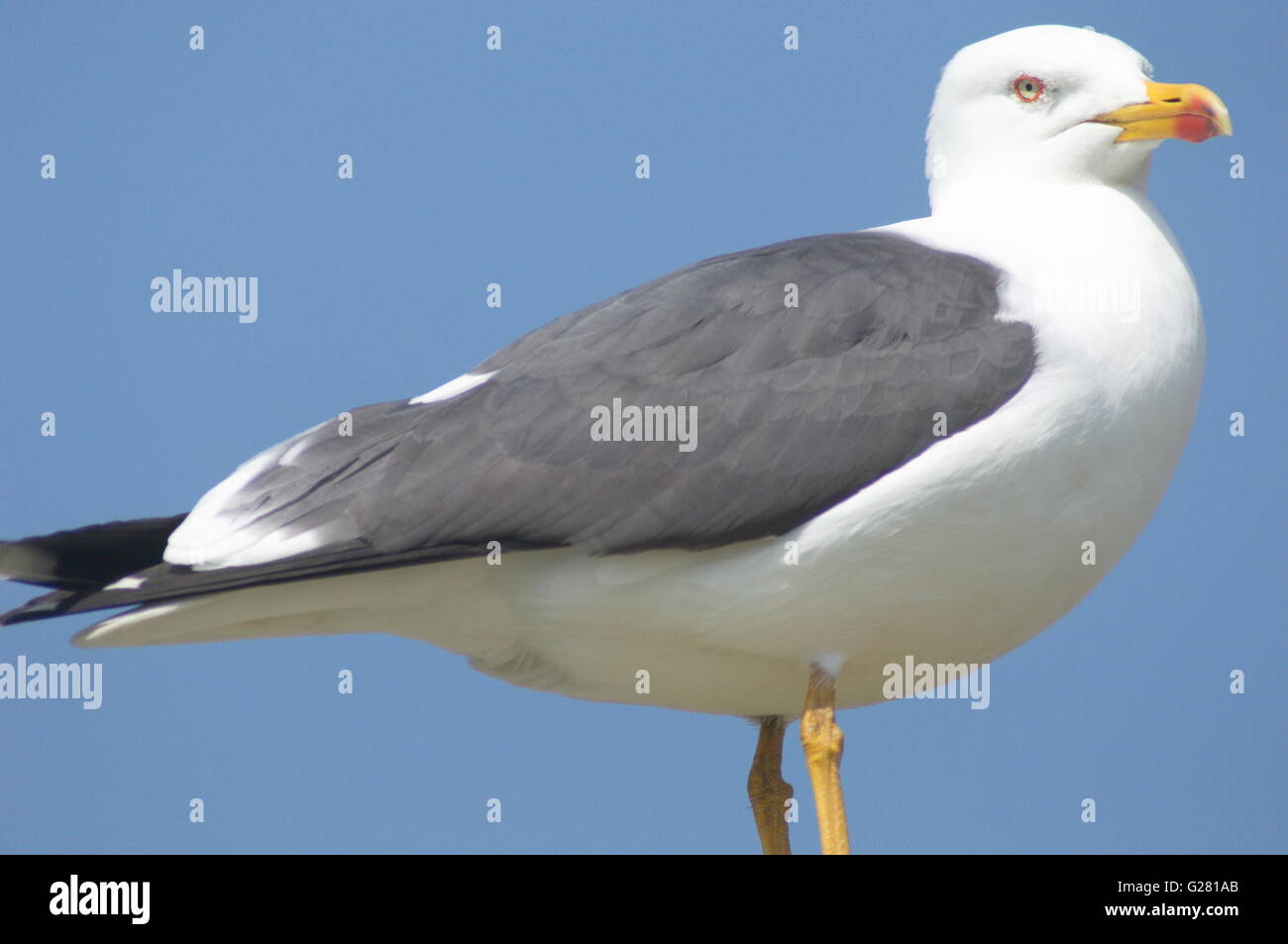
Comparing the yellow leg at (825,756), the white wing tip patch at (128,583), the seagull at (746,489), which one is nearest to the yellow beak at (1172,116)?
the seagull at (746,489)

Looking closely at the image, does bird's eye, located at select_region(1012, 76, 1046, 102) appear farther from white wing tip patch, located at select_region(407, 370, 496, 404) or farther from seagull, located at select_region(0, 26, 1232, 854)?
white wing tip patch, located at select_region(407, 370, 496, 404)

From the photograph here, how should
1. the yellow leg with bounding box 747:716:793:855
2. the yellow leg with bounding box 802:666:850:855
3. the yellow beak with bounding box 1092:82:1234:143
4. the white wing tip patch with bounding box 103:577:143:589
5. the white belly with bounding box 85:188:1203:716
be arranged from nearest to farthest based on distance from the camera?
the white wing tip patch with bounding box 103:577:143:589 < the white belly with bounding box 85:188:1203:716 < the yellow leg with bounding box 802:666:850:855 < the yellow beak with bounding box 1092:82:1234:143 < the yellow leg with bounding box 747:716:793:855

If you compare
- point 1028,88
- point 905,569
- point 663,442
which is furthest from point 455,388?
point 1028,88

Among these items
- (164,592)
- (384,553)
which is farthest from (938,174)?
(164,592)

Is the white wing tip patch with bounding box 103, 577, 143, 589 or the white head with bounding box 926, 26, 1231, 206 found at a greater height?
the white head with bounding box 926, 26, 1231, 206

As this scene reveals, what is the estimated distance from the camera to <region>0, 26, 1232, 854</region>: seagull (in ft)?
14.0

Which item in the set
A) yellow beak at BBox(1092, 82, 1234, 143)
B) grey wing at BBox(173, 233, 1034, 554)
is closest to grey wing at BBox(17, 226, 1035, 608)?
grey wing at BBox(173, 233, 1034, 554)

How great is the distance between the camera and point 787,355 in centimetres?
443

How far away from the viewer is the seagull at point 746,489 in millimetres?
4262

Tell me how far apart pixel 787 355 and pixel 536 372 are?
0.59m

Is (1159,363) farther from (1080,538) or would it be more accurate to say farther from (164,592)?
(164,592)

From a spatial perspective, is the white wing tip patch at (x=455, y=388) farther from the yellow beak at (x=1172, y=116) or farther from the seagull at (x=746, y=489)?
the yellow beak at (x=1172, y=116)

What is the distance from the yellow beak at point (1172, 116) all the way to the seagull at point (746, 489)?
309mm

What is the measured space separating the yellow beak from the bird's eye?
0.17 metres
